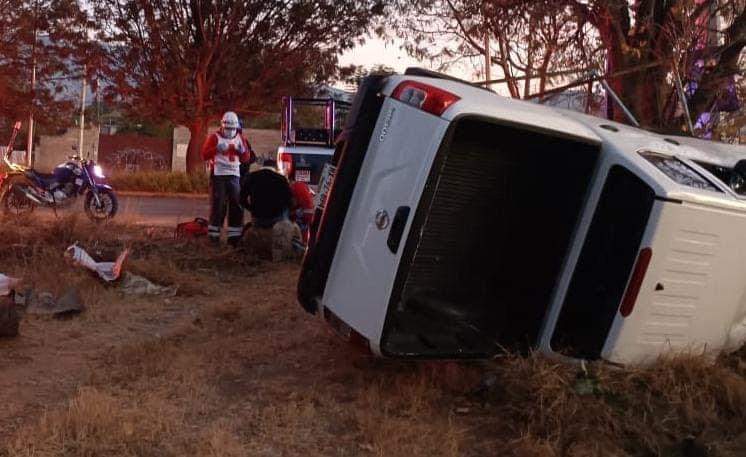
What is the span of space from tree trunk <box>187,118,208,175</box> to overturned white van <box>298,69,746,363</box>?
21.4m

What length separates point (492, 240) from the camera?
17.5 ft

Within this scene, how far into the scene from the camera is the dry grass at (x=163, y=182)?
2692 centimetres

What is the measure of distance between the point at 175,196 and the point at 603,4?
62.5 feet

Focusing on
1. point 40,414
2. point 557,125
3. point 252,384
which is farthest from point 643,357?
point 40,414

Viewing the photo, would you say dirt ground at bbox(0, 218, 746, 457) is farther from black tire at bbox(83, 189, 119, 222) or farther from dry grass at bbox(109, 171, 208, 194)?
dry grass at bbox(109, 171, 208, 194)

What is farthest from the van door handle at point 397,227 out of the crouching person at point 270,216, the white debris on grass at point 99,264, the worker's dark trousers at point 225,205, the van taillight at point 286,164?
the van taillight at point 286,164

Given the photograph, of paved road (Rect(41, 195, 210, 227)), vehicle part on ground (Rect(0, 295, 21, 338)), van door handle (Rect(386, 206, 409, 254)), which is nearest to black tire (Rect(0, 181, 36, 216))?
paved road (Rect(41, 195, 210, 227))

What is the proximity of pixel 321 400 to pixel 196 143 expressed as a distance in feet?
76.1

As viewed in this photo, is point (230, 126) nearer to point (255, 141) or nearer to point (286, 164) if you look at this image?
point (286, 164)

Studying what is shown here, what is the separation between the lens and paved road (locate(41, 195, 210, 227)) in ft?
44.8

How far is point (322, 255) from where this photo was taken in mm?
4762

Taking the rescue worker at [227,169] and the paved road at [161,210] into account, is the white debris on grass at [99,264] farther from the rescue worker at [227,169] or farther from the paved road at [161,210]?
the paved road at [161,210]

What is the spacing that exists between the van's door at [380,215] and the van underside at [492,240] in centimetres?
49

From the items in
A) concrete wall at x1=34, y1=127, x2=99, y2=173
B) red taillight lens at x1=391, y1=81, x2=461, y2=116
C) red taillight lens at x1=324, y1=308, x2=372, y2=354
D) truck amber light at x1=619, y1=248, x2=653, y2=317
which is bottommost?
concrete wall at x1=34, y1=127, x2=99, y2=173
